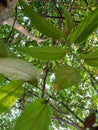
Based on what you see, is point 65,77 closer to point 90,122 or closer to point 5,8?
point 90,122

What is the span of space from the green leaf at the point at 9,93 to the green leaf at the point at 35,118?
4 centimetres

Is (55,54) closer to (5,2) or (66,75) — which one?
(66,75)

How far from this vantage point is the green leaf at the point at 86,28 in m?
0.54

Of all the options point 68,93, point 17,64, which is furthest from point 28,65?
point 68,93

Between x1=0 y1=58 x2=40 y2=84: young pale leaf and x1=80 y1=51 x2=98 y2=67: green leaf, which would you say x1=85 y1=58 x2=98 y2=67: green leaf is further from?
x1=0 y1=58 x2=40 y2=84: young pale leaf

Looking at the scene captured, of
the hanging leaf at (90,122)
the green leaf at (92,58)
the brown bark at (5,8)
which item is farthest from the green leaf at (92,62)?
the brown bark at (5,8)

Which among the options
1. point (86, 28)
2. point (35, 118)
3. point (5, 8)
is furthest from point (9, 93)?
point (5, 8)

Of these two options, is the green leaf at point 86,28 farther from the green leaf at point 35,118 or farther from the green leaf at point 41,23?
the green leaf at point 35,118

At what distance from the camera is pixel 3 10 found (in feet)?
2.56

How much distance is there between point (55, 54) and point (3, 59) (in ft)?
0.35

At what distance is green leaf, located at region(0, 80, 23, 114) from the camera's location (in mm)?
550

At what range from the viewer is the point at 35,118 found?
52 centimetres

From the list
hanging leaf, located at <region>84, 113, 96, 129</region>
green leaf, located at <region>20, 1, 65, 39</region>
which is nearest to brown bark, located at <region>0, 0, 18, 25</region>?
green leaf, located at <region>20, 1, 65, 39</region>

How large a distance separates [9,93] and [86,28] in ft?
0.63
